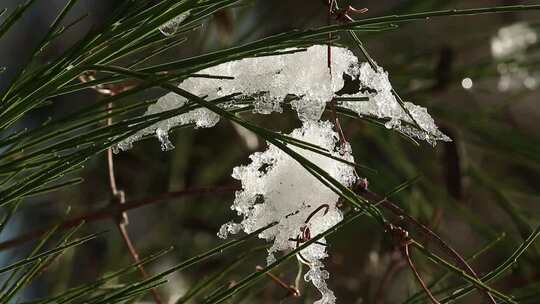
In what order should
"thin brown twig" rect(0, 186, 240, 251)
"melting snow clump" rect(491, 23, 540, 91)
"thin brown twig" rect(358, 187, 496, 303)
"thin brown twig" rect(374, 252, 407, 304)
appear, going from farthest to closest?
1. "melting snow clump" rect(491, 23, 540, 91)
2. "thin brown twig" rect(374, 252, 407, 304)
3. "thin brown twig" rect(0, 186, 240, 251)
4. "thin brown twig" rect(358, 187, 496, 303)

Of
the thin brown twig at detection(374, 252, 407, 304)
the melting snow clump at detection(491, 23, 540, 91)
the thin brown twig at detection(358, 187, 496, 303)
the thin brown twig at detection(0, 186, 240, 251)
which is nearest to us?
the thin brown twig at detection(358, 187, 496, 303)

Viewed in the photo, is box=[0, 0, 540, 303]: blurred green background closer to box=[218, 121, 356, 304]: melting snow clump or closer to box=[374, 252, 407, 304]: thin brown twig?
box=[374, 252, 407, 304]: thin brown twig

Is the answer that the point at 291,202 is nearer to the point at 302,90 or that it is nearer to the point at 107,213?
the point at 302,90

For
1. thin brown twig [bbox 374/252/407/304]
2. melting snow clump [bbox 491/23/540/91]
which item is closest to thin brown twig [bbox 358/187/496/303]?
thin brown twig [bbox 374/252/407/304]

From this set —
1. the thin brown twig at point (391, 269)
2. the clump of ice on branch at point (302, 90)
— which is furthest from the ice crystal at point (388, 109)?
the thin brown twig at point (391, 269)

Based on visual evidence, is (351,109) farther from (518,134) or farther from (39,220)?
(39,220)

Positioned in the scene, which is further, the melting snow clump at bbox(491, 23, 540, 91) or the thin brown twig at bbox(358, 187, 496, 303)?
the melting snow clump at bbox(491, 23, 540, 91)

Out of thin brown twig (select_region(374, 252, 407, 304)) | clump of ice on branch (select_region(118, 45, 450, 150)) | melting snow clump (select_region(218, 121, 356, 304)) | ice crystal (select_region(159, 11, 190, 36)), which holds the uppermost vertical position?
ice crystal (select_region(159, 11, 190, 36))

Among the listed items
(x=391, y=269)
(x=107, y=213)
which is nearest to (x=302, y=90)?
(x=107, y=213)

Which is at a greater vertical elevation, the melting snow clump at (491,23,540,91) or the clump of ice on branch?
the melting snow clump at (491,23,540,91)

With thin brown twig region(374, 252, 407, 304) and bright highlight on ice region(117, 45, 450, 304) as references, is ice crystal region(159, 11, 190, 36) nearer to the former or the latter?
bright highlight on ice region(117, 45, 450, 304)
